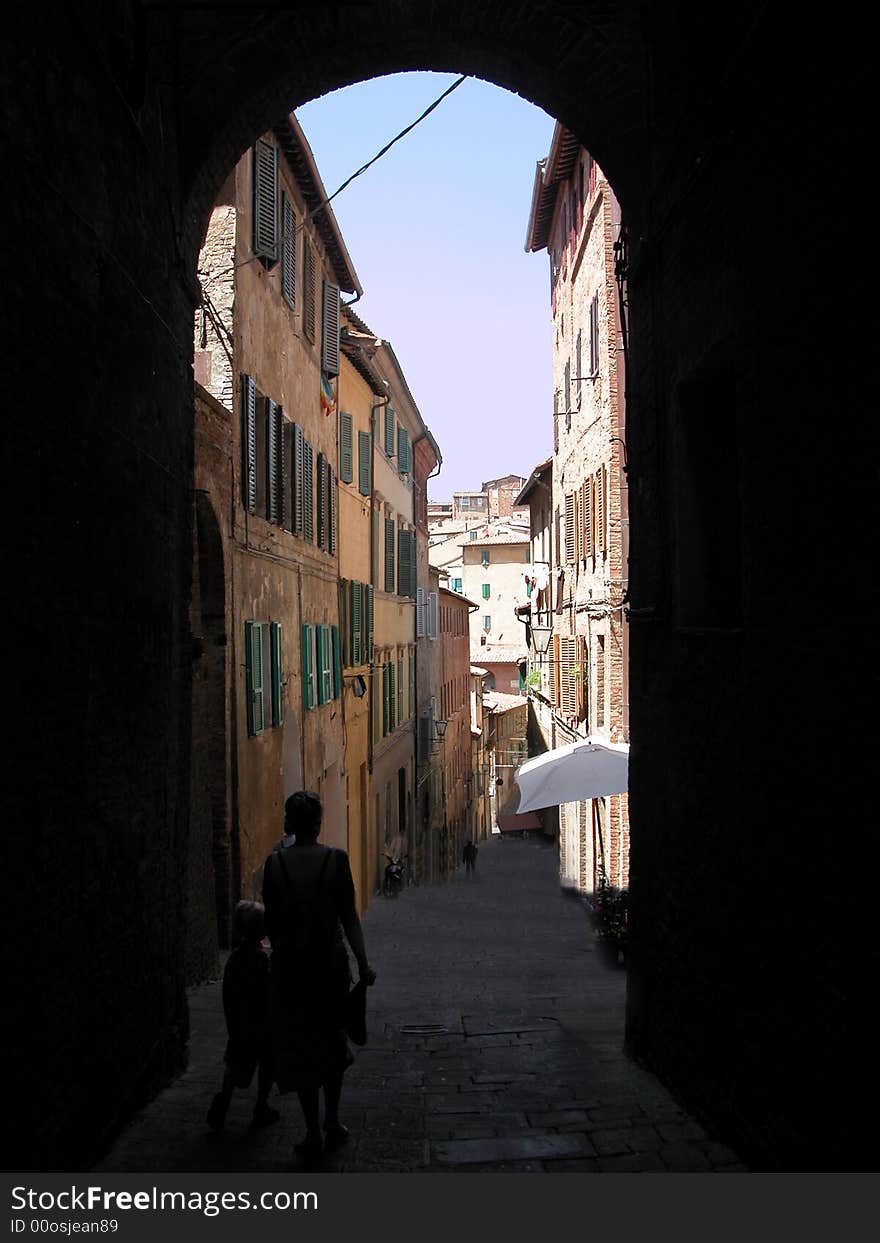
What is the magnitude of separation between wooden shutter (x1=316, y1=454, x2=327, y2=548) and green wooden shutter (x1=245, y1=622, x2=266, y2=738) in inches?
211

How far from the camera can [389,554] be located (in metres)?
27.5

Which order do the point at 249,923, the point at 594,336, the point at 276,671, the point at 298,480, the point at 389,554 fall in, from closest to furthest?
the point at 249,923, the point at 276,671, the point at 298,480, the point at 594,336, the point at 389,554

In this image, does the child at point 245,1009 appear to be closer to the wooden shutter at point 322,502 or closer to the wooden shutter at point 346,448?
the wooden shutter at point 322,502

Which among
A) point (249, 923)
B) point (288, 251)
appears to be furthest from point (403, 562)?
point (249, 923)

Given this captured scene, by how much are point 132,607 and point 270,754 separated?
7.84 meters

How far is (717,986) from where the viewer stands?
570cm

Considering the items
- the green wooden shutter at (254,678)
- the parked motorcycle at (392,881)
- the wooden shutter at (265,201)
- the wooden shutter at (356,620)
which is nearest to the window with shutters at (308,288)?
the wooden shutter at (265,201)

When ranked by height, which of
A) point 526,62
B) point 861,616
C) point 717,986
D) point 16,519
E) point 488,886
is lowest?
point 488,886

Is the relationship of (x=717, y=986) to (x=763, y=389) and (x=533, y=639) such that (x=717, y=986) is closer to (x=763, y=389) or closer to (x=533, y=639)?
(x=763, y=389)

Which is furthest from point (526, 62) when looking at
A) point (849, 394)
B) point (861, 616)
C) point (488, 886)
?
point (488, 886)

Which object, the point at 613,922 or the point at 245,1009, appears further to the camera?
the point at 613,922

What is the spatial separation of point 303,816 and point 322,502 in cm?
1337

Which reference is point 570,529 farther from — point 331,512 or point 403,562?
point 403,562

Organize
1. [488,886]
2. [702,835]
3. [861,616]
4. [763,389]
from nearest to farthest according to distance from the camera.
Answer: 1. [861,616]
2. [763,389]
3. [702,835]
4. [488,886]
